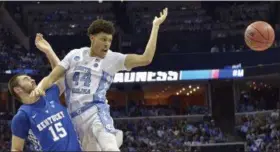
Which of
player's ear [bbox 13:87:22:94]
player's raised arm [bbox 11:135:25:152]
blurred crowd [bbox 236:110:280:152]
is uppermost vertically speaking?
player's ear [bbox 13:87:22:94]

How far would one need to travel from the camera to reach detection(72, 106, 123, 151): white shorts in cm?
476

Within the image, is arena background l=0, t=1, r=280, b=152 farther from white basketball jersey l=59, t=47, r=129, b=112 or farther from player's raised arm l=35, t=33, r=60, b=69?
white basketball jersey l=59, t=47, r=129, b=112

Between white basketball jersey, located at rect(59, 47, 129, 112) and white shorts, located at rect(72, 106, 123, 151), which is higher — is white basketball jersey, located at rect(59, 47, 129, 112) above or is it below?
above

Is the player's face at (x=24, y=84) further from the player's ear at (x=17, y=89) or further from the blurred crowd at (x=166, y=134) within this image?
the blurred crowd at (x=166, y=134)

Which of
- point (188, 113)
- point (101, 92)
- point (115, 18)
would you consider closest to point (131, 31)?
point (115, 18)

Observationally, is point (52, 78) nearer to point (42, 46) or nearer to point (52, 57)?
point (52, 57)

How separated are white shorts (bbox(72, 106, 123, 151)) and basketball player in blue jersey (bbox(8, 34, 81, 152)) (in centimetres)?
9

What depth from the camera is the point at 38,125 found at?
4809 mm

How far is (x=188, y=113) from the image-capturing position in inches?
1126

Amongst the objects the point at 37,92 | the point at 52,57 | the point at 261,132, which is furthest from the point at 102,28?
the point at 261,132

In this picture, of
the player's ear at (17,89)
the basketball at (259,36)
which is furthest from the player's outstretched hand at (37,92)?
the basketball at (259,36)

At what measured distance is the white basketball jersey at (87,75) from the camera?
16.4 ft

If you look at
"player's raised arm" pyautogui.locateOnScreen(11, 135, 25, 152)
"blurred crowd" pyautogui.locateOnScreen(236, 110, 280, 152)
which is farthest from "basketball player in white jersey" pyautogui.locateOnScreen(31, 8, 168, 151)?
"blurred crowd" pyautogui.locateOnScreen(236, 110, 280, 152)

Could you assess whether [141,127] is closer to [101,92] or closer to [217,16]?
[217,16]
